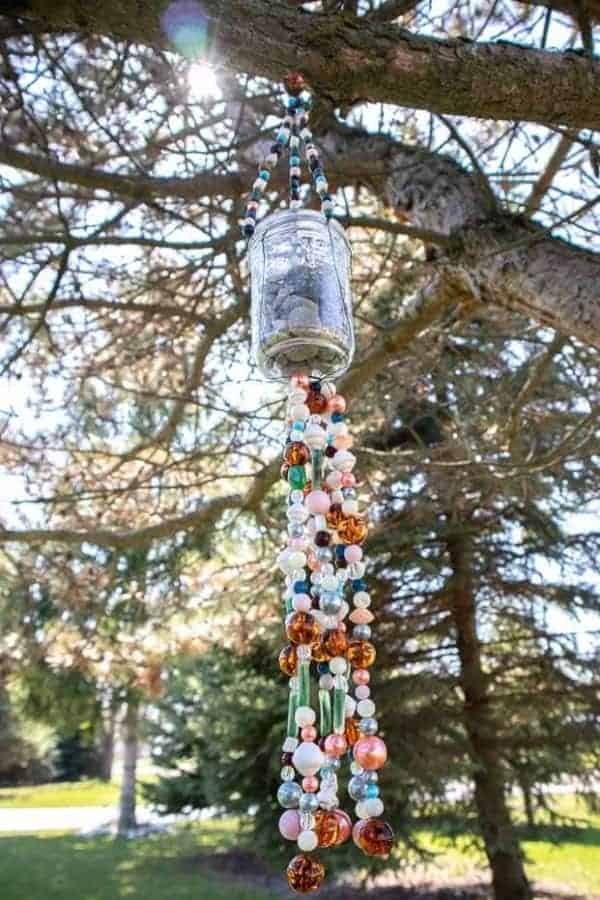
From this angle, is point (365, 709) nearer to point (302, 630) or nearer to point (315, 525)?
point (302, 630)

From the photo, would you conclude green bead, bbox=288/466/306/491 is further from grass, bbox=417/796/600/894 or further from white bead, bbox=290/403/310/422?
grass, bbox=417/796/600/894

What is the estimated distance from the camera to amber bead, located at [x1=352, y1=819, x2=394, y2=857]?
1096 mm

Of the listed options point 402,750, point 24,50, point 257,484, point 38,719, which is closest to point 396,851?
point 402,750

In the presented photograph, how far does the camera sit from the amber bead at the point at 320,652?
1239 millimetres

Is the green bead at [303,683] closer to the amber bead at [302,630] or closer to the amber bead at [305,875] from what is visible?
the amber bead at [302,630]

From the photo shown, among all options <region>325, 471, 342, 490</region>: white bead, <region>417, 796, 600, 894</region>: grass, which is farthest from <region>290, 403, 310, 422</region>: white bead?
<region>417, 796, 600, 894</region>: grass

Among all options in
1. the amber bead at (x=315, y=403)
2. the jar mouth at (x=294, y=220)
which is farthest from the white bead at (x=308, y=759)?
the jar mouth at (x=294, y=220)

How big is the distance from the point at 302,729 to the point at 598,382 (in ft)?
8.38

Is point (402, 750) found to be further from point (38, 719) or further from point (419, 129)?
point (38, 719)

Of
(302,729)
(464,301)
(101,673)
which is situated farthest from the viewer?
(101,673)

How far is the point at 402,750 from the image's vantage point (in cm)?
535

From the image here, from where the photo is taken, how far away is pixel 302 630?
117 centimetres

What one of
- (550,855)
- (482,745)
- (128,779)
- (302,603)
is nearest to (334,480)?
(302,603)

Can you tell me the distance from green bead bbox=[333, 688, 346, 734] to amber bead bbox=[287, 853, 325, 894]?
7.8 inches
